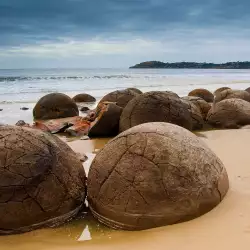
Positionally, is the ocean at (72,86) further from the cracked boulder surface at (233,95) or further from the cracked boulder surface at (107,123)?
the cracked boulder surface at (233,95)

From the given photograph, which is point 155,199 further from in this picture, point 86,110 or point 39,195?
point 86,110

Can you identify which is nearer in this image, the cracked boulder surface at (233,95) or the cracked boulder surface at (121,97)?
the cracked boulder surface at (121,97)

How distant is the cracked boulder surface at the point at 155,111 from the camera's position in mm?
8117

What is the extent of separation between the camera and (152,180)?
11.6 ft

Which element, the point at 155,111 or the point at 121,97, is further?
the point at 121,97

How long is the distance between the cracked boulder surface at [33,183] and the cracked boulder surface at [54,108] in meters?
8.72

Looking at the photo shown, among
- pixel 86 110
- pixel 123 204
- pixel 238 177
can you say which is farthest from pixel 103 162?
pixel 86 110

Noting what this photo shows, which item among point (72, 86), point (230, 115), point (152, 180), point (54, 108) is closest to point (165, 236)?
point (152, 180)

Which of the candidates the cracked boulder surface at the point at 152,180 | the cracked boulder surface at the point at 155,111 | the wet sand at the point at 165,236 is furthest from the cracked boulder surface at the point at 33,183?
the cracked boulder surface at the point at 155,111

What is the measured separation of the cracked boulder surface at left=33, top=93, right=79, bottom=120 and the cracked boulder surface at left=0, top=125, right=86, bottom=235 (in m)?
8.72

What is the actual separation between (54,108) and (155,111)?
17.9 feet

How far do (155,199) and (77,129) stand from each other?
6.06 m

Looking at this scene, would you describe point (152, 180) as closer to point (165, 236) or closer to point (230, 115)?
point (165, 236)

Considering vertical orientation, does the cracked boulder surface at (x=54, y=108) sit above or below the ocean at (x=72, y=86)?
above
